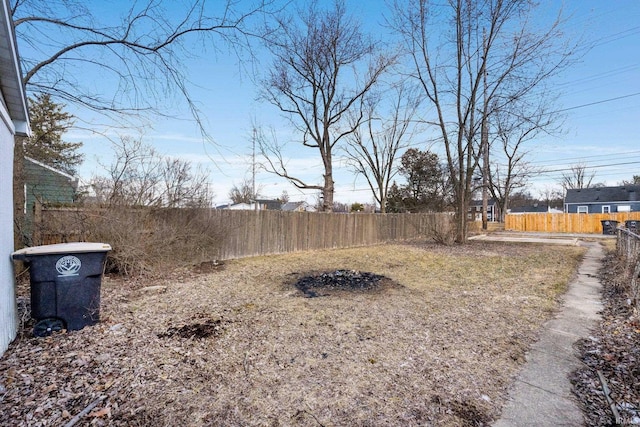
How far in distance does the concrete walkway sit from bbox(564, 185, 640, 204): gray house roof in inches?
1549

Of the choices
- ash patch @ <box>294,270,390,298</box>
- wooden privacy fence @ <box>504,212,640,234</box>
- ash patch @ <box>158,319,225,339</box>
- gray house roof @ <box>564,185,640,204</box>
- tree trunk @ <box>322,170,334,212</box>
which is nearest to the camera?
ash patch @ <box>158,319,225,339</box>

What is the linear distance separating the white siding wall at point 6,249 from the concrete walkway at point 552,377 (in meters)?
4.04

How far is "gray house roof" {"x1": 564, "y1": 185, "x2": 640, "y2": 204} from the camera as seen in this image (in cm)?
3266

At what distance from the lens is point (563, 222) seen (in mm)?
24859

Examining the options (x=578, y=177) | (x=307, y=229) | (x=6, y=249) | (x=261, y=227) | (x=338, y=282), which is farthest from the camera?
(x=578, y=177)

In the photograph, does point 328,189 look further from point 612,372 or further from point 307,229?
point 612,372

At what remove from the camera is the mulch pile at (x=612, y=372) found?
2096 millimetres

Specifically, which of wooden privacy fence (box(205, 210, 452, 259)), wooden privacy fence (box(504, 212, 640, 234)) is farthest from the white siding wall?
wooden privacy fence (box(504, 212, 640, 234))

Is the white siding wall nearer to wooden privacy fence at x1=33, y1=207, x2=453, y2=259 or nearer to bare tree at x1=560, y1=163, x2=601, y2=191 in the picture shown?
wooden privacy fence at x1=33, y1=207, x2=453, y2=259

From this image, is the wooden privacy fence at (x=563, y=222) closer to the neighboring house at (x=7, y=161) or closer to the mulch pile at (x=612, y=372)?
the mulch pile at (x=612, y=372)

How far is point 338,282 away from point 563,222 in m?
26.8

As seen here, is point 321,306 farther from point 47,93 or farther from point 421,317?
point 47,93

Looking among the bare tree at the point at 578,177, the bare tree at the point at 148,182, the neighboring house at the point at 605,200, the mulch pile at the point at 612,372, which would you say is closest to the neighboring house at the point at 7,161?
the bare tree at the point at 148,182

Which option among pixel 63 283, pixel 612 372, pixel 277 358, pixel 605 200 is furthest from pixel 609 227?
pixel 63 283
